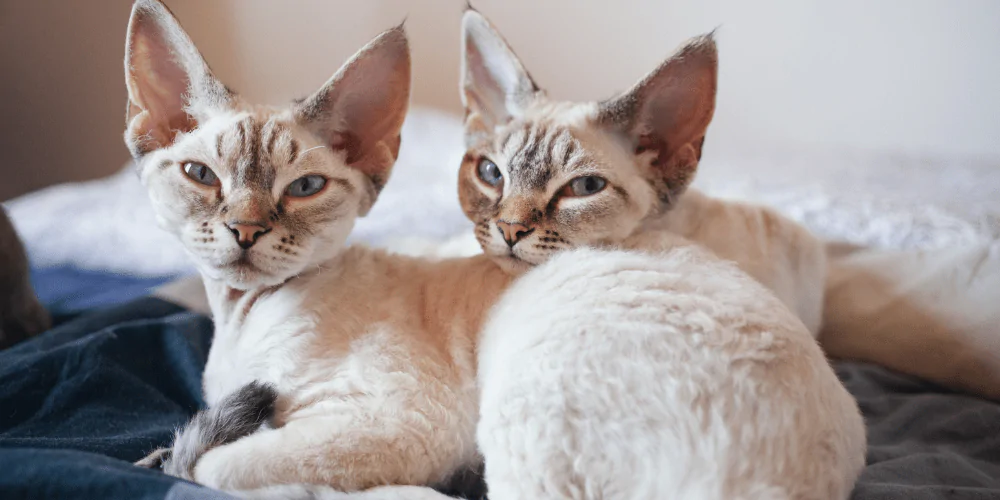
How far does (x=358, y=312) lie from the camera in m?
1.34

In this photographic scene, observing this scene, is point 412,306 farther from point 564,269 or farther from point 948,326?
point 948,326

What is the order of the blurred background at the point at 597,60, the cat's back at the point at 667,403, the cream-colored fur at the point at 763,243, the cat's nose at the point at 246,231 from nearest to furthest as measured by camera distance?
the cat's back at the point at 667,403
the cat's nose at the point at 246,231
the cream-colored fur at the point at 763,243
the blurred background at the point at 597,60

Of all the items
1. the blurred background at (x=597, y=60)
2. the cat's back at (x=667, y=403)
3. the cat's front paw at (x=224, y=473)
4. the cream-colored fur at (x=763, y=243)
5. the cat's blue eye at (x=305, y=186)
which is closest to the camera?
the cat's back at (x=667, y=403)

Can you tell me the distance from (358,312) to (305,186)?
0.27m

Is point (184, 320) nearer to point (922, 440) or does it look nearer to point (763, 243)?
point (763, 243)

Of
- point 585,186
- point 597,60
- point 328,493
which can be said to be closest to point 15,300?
point 328,493

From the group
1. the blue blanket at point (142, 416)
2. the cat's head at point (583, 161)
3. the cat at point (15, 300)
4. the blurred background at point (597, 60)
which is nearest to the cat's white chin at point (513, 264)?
the cat's head at point (583, 161)

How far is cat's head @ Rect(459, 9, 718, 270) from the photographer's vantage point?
1.33 metres


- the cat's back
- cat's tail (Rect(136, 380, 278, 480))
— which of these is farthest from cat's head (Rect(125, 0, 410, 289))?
the cat's back

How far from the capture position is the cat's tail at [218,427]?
111 centimetres

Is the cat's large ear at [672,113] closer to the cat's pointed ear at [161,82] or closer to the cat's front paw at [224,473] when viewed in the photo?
the cat's pointed ear at [161,82]

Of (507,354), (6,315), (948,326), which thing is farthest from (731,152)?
(6,315)

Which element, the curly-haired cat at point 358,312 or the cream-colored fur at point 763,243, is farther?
the cream-colored fur at point 763,243

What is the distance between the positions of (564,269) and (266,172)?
594mm
